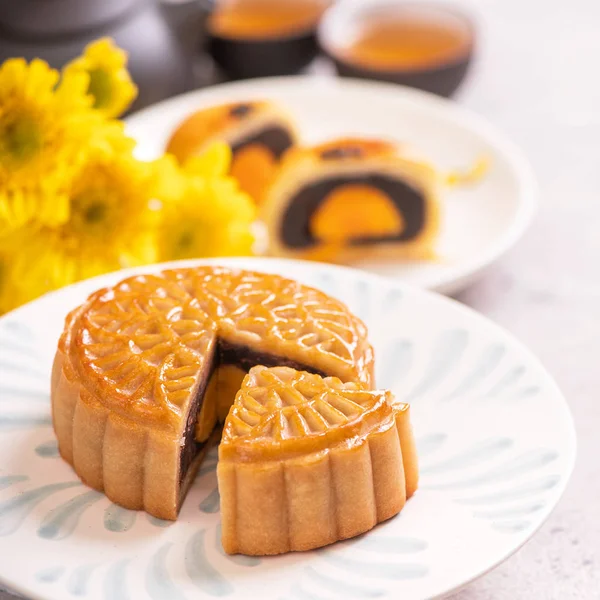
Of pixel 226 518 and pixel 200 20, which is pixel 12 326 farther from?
pixel 200 20

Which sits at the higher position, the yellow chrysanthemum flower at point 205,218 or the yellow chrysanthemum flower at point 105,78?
the yellow chrysanthemum flower at point 105,78

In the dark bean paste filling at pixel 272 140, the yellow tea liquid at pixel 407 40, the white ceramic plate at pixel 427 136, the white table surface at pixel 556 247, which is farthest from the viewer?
the yellow tea liquid at pixel 407 40

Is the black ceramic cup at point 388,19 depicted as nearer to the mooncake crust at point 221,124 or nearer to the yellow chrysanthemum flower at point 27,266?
the mooncake crust at point 221,124

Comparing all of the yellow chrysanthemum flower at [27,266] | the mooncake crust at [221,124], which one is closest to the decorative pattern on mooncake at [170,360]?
the yellow chrysanthemum flower at [27,266]

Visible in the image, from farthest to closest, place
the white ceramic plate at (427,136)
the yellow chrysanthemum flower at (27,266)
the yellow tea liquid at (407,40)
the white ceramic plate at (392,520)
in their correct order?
the yellow tea liquid at (407,40), the white ceramic plate at (427,136), the yellow chrysanthemum flower at (27,266), the white ceramic plate at (392,520)

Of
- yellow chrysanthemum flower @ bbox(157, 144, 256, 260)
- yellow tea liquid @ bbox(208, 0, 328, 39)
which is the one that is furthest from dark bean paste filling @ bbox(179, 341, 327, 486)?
yellow tea liquid @ bbox(208, 0, 328, 39)

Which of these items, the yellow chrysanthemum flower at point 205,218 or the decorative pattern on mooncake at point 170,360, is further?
the yellow chrysanthemum flower at point 205,218

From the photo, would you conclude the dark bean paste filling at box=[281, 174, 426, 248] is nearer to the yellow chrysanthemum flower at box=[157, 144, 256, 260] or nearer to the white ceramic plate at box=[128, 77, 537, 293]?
the white ceramic plate at box=[128, 77, 537, 293]
